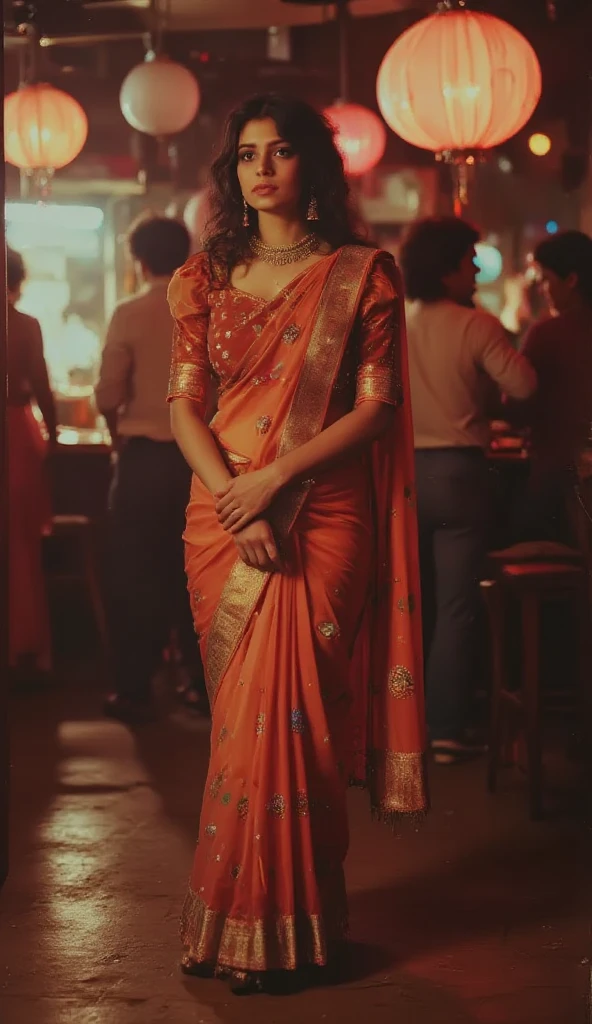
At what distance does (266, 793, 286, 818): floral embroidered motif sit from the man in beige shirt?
200 cm

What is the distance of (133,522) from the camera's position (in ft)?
16.3

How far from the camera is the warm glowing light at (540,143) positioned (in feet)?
27.3

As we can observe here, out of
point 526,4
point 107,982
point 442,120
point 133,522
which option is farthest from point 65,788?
point 526,4

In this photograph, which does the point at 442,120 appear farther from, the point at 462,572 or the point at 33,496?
the point at 33,496

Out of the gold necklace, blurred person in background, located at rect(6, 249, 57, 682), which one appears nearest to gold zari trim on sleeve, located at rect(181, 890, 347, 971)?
the gold necklace

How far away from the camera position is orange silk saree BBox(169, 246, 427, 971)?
257cm

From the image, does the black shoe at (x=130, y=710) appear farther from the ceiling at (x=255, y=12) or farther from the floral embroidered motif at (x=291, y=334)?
the ceiling at (x=255, y=12)

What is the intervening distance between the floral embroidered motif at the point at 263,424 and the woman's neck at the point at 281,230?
0.35 meters

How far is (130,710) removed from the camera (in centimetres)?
508

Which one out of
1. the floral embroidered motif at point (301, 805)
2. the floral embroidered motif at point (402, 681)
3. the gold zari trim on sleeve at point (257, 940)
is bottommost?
the gold zari trim on sleeve at point (257, 940)

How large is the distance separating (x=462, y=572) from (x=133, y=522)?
49.0 inches

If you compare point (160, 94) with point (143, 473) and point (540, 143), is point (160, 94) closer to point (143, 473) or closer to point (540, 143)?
point (143, 473)

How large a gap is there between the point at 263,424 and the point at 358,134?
4.52 metres

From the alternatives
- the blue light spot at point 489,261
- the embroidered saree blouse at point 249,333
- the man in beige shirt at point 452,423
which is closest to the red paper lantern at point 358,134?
the man in beige shirt at point 452,423
